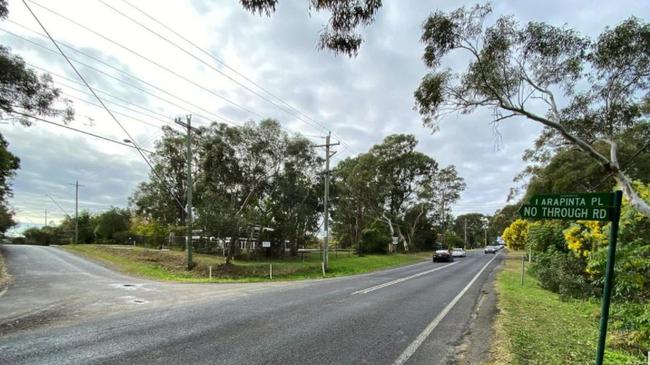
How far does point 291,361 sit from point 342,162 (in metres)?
47.5

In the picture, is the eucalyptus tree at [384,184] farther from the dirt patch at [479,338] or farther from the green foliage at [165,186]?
the dirt patch at [479,338]

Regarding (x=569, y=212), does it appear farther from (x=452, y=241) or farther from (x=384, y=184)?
(x=452, y=241)

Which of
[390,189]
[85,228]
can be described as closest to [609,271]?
[390,189]

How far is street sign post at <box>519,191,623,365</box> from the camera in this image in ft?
12.5

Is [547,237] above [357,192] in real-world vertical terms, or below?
below

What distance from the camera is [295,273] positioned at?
24625 millimetres

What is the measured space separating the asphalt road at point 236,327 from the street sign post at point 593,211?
8.26 ft

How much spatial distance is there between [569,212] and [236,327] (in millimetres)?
6114

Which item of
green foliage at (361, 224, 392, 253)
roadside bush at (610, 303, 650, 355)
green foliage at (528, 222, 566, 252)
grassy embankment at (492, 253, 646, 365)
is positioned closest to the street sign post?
grassy embankment at (492, 253, 646, 365)

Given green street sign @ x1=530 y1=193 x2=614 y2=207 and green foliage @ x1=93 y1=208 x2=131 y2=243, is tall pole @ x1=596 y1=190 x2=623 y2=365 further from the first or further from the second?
green foliage @ x1=93 y1=208 x2=131 y2=243

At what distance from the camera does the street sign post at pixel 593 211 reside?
3816 millimetres

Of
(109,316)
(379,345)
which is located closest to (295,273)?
(109,316)

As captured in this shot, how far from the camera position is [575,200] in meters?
4.36

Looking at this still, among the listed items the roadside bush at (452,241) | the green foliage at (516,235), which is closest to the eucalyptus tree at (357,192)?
the green foliage at (516,235)
